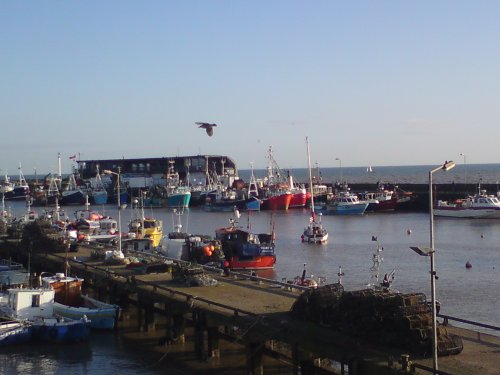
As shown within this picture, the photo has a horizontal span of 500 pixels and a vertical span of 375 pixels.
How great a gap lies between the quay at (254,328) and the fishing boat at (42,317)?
9.93ft

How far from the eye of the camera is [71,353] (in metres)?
27.5

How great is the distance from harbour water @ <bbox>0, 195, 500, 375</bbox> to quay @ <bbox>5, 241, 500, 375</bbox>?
217cm

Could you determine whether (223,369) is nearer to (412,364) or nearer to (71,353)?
(71,353)

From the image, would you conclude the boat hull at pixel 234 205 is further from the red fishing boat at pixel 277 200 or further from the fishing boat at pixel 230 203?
the red fishing boat at pixel 277 200

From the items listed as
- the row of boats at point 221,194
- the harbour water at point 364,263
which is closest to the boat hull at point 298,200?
the row of boats at point 221,194

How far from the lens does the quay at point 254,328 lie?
18.2 meters

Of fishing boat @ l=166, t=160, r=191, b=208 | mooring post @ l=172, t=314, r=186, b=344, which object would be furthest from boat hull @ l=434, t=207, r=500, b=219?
mooring post @ l=172, t=314, r=186, b=344

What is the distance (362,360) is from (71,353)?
13196 millimetres

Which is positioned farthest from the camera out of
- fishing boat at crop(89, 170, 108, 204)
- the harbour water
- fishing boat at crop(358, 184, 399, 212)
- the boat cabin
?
fishing boat at crop(89, 170, 108, 204)

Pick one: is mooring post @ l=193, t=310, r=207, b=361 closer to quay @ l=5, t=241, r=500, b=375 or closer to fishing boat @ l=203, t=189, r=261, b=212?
quay @ l=5, t=241, r=500, b=375

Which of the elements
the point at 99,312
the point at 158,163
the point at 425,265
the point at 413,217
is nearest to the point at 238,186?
the point at 158,163

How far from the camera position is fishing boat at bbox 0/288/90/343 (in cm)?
2859

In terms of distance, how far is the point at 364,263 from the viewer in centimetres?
5075

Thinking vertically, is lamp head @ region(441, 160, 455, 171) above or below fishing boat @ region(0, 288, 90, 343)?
above
